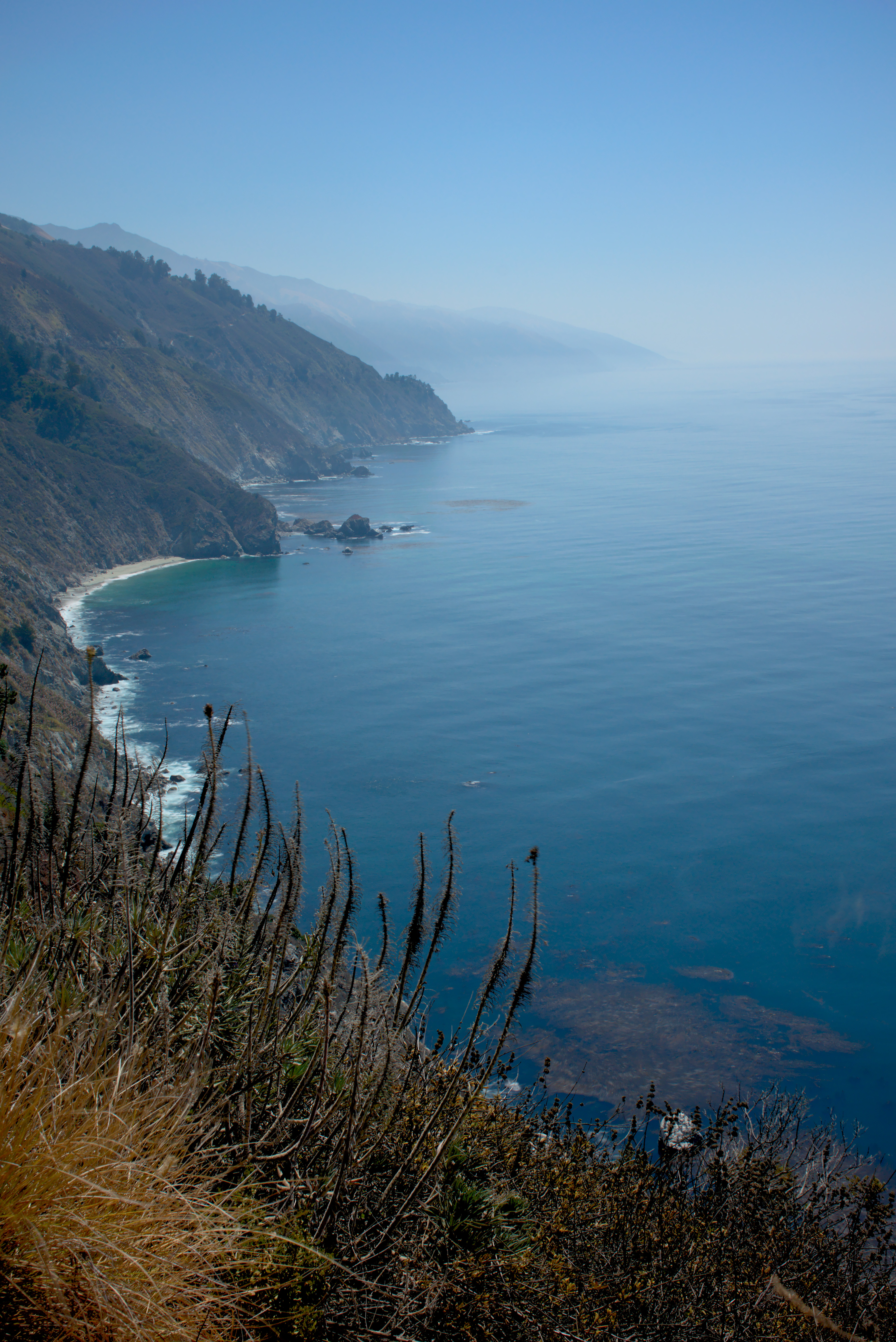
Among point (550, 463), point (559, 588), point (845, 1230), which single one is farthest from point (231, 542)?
point (845, 1230)

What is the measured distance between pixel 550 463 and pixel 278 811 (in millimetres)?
140635

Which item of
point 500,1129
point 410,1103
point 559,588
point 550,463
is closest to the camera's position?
point 410,1103

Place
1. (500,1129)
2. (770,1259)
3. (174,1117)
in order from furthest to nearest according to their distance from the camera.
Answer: (770,1259)
(500,1129)
(174,1117)

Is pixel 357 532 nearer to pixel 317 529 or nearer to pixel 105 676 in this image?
pixel 317 529

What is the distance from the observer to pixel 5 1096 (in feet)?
11.9

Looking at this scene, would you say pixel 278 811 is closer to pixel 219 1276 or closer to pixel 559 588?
pixel 219 1276

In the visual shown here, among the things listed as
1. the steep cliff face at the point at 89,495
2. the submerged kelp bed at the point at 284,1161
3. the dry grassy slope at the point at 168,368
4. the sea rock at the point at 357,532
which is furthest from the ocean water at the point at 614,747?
the dry grassy slope at the point at 168,368

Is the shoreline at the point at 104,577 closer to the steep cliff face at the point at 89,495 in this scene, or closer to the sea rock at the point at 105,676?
the steep cliff face at the point at 89,495

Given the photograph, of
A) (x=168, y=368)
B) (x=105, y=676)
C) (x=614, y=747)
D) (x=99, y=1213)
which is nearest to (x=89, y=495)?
(x=105, y=676)

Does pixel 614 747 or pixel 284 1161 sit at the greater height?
pixel 284 1161

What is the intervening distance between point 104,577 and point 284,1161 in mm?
96196

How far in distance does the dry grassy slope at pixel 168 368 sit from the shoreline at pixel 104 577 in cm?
3997

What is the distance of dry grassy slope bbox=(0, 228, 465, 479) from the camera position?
137500 mm

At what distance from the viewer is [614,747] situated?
49.2 meters
